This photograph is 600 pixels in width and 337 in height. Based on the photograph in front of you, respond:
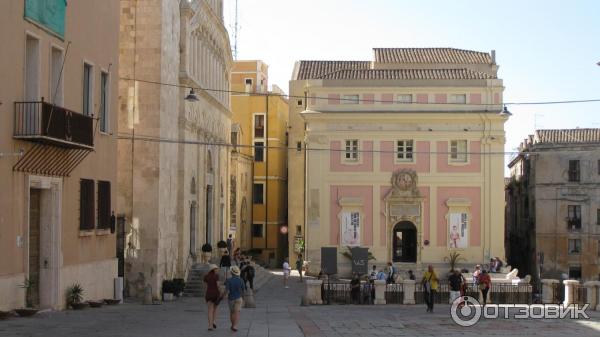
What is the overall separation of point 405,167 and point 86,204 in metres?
31.5

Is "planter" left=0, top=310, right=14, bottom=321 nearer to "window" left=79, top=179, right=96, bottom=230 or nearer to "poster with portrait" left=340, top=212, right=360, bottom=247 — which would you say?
"window" left=79, top=179, right=96, bottom=230

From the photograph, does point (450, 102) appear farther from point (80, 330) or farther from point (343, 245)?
point (80, 330)

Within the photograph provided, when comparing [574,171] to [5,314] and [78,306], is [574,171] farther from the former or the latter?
[5,314]

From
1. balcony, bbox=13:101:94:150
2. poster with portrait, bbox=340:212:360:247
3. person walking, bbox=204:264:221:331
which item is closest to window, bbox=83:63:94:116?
balcony, bbox=13:101:94:150

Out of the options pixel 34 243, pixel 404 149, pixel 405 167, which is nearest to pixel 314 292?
pixel 34 243

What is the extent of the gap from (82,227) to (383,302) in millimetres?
12451

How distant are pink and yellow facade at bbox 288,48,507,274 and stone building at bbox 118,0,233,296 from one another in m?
11.8

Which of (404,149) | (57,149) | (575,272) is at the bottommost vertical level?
(575,272)

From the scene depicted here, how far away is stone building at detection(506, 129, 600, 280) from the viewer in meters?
64.0

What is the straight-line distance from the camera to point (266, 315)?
27281 millimetres

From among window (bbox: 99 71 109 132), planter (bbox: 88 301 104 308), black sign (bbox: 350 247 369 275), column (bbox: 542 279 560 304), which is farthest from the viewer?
black sign (bbox: 350 247 369 275)

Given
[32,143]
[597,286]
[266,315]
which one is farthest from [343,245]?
Answer: [32,143]

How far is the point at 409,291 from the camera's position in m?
34.5

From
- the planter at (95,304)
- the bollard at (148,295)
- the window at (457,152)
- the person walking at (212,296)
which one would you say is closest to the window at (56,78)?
the planter at (95,304)
